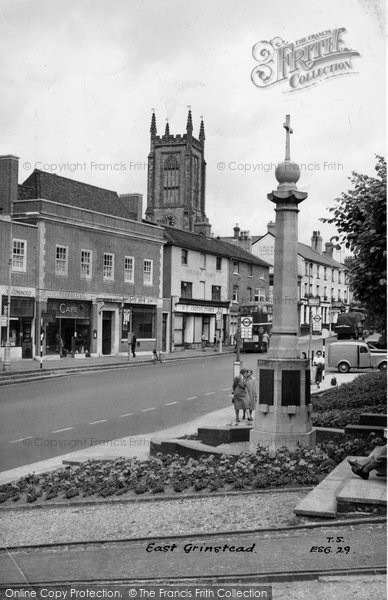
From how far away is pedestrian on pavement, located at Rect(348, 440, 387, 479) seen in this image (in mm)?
8125

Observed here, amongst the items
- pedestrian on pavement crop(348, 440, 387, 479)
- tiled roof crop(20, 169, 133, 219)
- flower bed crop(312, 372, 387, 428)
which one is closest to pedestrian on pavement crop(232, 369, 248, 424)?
flower bed crop(312, 372, 387, 428)

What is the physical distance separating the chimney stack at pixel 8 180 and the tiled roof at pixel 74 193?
340cm

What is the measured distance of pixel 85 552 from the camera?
730cm

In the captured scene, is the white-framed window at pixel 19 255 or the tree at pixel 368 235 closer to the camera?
the tree at pixel 368 235

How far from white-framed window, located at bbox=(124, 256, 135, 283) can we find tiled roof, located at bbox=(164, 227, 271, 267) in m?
5.88

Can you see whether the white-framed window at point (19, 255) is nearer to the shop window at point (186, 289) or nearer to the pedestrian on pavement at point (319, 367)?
the pedestrian on pavement at point (319, 367)

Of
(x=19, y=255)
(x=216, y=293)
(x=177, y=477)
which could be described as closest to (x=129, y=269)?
(x=19, y=255)

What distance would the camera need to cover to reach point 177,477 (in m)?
10.3

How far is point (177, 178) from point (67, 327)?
58732 millimetres

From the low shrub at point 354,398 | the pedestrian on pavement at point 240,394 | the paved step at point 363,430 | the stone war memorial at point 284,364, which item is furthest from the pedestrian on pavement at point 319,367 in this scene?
the stone war memorial at point 284,364

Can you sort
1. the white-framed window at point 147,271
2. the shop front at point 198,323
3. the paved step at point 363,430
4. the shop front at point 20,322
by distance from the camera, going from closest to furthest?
the paved step at point 363,430 → the shop front at point 20,322 → the white-framed window at point 147,271 → the shop front at point 198,323

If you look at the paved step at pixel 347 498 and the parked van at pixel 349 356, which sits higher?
the parked van at pixel 349 356

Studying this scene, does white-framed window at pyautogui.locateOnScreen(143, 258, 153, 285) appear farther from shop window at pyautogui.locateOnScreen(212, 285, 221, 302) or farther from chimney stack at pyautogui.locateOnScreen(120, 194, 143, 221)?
shop window at pyautogui.locateOnScreen(212, 285, 221, 302)

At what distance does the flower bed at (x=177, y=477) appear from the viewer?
31.8 feet
